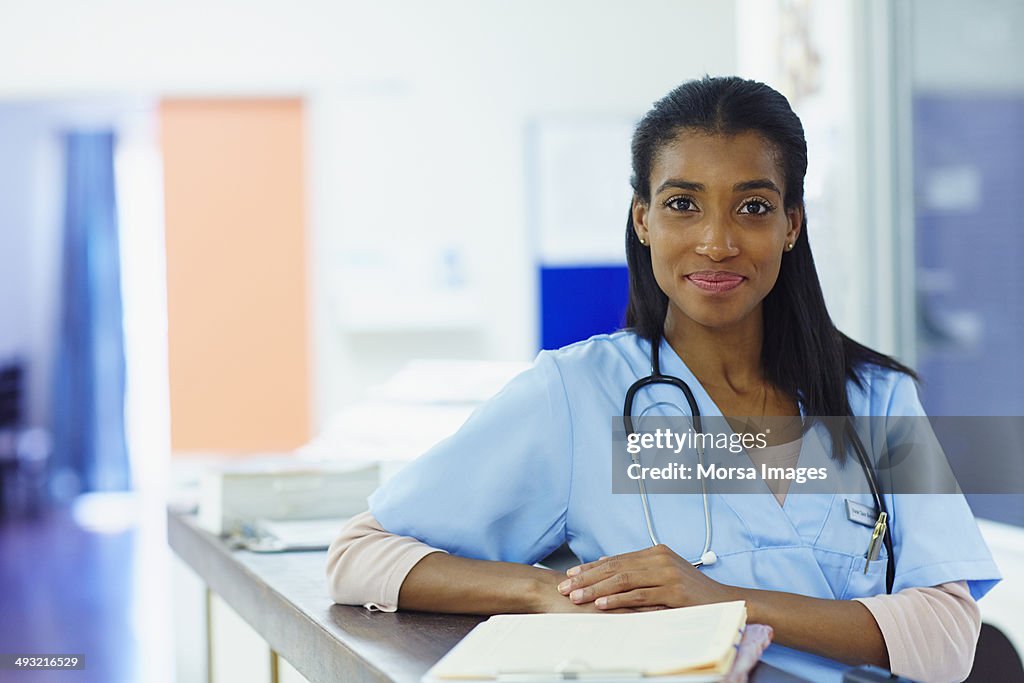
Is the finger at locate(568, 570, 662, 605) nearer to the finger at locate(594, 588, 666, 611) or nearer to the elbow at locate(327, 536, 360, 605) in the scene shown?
the finger at locate(594, 588, 666, 611)

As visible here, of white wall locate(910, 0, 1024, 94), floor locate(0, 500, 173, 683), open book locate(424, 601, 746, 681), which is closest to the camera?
open book locate(424, 601, 746, 681)

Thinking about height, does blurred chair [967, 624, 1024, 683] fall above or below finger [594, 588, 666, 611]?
below

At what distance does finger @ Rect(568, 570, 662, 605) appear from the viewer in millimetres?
1150

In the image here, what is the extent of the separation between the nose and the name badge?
31cm

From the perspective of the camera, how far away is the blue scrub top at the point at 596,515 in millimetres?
1299

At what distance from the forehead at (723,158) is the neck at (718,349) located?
188 millimetres

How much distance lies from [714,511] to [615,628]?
1.05 feet

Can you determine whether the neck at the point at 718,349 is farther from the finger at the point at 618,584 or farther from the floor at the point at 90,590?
the floor at the point at 90,590

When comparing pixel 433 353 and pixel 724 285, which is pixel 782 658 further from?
pixel 433 353

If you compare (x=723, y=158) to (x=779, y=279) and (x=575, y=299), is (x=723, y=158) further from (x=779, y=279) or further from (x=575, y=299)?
(x=575, y=299)

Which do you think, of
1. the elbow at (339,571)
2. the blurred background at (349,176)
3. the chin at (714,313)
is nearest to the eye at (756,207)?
the chin at (714,313)

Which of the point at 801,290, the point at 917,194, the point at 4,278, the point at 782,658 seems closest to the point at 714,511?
the point at 782,658

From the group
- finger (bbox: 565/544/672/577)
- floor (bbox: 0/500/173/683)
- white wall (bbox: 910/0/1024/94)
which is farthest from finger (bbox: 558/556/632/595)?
white wall (bbox: 910/0/1024/94)

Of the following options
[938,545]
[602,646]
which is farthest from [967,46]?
[602,646]
